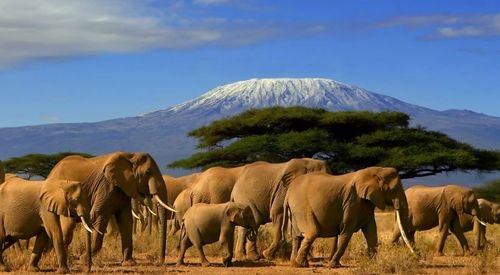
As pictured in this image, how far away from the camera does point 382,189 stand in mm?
20109

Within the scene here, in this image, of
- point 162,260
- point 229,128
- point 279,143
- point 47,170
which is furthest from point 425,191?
point 47,170

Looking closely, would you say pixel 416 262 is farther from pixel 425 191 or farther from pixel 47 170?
pixel 47 170

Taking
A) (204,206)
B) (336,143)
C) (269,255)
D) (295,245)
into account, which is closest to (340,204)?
(295,245)

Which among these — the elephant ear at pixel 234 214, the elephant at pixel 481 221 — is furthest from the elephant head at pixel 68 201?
the elephant at pixel 481 221

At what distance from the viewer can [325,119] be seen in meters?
54.4

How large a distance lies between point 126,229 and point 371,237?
4.36 meters

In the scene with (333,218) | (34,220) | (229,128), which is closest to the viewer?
(34,220)

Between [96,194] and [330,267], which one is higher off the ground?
[96,194]

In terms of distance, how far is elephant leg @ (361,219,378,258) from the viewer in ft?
65.6

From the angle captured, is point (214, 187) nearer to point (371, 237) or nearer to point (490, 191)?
point (371, 237)

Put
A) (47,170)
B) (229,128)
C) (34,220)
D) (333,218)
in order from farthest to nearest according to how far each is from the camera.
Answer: (47,170) → (229,128) → (333,218) → (34,220)

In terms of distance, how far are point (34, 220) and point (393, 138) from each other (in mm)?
35742

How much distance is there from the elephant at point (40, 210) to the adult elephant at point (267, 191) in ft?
15.2

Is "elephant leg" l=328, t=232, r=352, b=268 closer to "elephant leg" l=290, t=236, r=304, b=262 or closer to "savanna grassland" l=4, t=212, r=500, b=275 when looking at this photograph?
"savanna grassland" l=4, t=212, r=500, b=275
